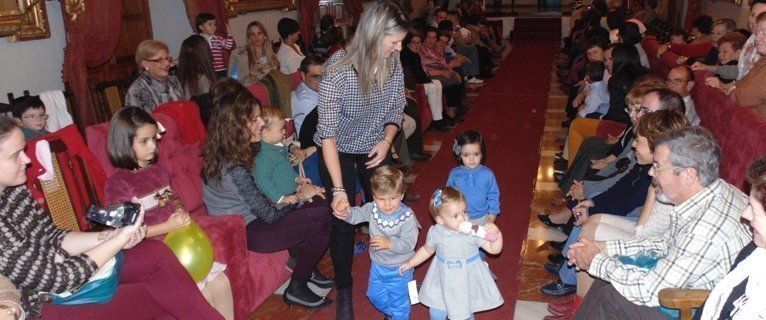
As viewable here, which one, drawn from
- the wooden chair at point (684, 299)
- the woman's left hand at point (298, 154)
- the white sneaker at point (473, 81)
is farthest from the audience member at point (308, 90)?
the white sneaker at point (473, 81)

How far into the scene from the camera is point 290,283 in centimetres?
322

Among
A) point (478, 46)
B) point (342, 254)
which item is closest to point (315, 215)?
point (342, 254)

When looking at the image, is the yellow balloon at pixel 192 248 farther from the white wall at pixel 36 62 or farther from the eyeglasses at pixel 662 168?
the white wall at pixel 36 62

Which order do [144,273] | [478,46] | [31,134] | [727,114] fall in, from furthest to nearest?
1. [478,46]
2. [31,134]
3. [727,114]
4. [144,273]

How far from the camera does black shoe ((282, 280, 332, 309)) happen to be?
3186 millimetres

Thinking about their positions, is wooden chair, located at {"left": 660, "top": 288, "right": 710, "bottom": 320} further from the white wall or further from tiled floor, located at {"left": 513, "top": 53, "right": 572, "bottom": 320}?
the white wall

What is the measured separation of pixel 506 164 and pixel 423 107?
135 centimetres

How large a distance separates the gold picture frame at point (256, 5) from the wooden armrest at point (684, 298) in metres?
6.23

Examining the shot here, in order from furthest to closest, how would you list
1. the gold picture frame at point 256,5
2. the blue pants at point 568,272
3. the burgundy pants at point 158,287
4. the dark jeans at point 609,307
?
the gold picture frame at point 256,5 < the blue pants at point 568,272 < the burgundy pants at point 158,287 < the dark jeans at point 609,307

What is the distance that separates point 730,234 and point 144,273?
81.5 inches

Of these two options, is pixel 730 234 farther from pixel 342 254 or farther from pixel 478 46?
pixel 478 46

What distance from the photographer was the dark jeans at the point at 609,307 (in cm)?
217

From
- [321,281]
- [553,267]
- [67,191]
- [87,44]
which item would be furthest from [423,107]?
[67,191]

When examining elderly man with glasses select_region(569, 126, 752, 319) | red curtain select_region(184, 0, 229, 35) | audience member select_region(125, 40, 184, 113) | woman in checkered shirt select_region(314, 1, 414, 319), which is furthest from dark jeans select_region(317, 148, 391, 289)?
red curtain select_region(184, 0, 229, 35)
